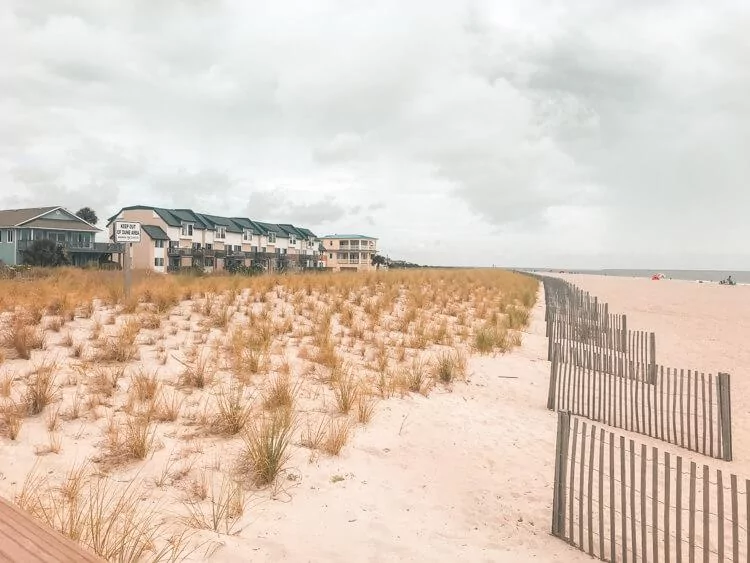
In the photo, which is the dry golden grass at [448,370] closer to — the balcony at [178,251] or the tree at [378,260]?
the balcony at [178,251]

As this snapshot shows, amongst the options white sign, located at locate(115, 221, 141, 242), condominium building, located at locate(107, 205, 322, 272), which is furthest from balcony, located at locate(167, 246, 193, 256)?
white sign, located at locate(115, 221, 141, 242)

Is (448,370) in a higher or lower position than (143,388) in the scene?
lower

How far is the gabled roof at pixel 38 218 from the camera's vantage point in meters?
47.0

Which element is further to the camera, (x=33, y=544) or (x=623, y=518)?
(x=623, y=518)

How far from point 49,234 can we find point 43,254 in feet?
22.4

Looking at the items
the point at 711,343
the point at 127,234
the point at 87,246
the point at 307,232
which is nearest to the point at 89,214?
the point at 87,246

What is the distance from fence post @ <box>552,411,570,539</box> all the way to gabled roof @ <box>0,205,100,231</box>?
5737 cm

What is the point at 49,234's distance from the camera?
159 ft

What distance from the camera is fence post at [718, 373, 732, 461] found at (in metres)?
6.12

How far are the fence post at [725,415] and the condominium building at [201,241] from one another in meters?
39.3

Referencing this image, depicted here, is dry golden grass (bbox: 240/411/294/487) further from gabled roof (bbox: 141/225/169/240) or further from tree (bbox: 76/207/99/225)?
tree (bbox: 76/207/99/225)

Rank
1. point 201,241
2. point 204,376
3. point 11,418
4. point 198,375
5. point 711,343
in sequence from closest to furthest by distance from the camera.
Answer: point 11,418
point 198,375
point 204,376
point 711,343
point 201,241

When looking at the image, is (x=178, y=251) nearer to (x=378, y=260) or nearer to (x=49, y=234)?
(x=49, y=234)

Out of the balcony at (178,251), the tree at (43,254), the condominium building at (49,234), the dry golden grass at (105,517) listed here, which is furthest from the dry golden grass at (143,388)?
the balcony at (178,251)
